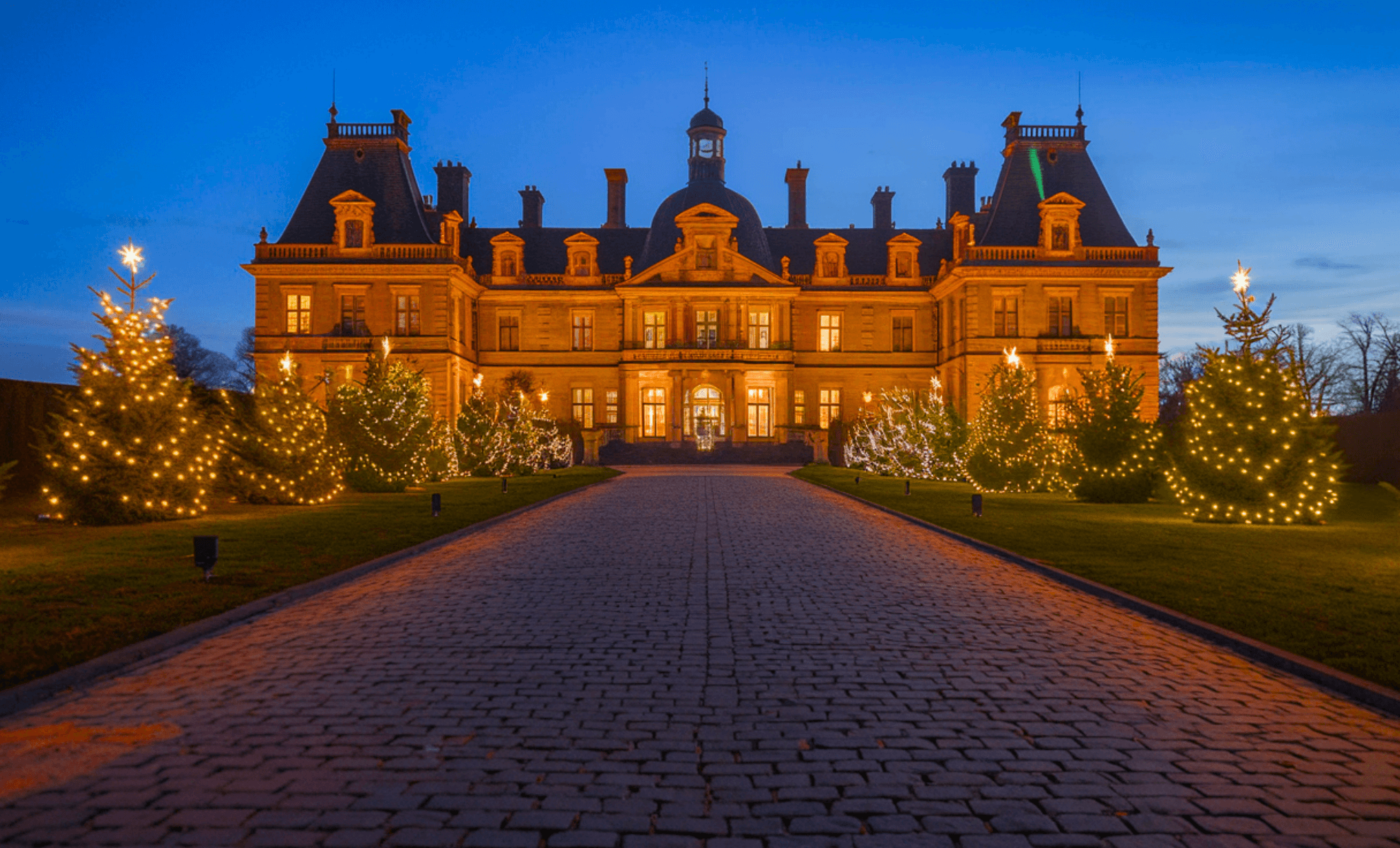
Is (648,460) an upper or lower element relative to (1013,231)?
lower

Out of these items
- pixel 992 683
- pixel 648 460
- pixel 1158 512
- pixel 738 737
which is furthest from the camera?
pixel 648 460

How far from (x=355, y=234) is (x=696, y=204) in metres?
18.6

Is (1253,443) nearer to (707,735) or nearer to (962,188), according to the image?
(707,735)

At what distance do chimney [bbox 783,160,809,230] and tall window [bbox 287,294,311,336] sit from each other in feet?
95.2

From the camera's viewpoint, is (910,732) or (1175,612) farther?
(1175,612)

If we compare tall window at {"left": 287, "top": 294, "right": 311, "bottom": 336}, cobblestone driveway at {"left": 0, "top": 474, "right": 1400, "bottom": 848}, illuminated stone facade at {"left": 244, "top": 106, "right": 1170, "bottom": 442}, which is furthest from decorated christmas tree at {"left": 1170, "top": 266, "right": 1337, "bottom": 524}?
tall window at {"left": 287, "top": 294, "right": 311, "bottom": 336}

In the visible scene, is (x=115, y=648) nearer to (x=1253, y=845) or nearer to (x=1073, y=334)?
(x=1253, y=845)

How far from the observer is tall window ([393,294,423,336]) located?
148 ft

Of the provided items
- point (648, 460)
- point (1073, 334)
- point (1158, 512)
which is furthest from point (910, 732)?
point (1073, 334)

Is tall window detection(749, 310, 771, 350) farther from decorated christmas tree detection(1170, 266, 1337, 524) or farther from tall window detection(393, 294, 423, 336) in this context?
decorated christmas tree detection(1170, 266, 1337, 524)

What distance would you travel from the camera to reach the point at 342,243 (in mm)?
45000

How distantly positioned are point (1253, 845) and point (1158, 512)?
1685 cm

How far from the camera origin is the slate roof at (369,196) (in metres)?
45.8

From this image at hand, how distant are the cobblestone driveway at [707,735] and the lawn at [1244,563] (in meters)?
0.79
